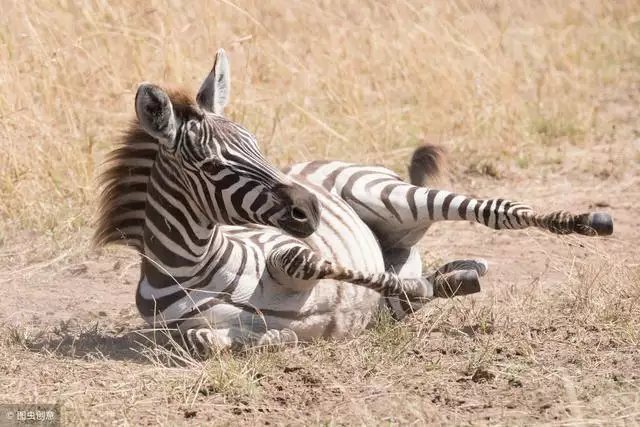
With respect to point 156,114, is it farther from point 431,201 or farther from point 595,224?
point 595,224

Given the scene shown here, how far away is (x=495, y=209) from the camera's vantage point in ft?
Answer: 19.2

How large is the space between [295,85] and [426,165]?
9.41 ft

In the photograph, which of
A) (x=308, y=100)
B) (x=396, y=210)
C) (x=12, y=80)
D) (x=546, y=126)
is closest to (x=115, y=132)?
(x=12, y=80)

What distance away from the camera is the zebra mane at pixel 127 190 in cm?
522

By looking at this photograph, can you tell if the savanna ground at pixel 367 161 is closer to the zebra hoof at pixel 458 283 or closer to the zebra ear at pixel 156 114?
the zebra hoof at pixel 458 283

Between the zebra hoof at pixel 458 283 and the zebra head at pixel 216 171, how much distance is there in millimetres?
1104

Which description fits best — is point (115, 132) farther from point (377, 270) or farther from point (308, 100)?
point (377, 270)

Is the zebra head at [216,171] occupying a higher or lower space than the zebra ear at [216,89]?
lower

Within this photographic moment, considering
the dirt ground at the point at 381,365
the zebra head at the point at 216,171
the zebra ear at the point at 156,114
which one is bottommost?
the dirt ground at the point at 381,365

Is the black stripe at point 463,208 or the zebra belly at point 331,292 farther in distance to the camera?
the black stripe at point 463,208

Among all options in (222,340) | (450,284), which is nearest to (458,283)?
(450,284)

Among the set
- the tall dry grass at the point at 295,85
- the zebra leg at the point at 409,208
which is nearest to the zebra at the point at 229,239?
the zebra leg at the point at 409,208

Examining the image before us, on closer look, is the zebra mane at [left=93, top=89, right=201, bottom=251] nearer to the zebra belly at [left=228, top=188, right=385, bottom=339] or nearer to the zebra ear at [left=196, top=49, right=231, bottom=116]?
the zebra ear at [left=196, top=49, right=231, bottom=116]

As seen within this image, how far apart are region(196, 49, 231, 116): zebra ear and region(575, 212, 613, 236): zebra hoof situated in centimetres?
188
